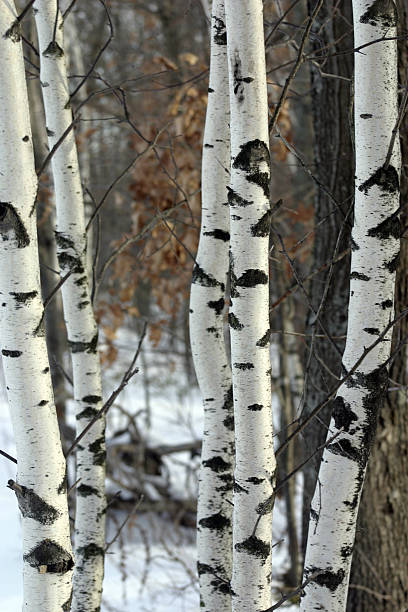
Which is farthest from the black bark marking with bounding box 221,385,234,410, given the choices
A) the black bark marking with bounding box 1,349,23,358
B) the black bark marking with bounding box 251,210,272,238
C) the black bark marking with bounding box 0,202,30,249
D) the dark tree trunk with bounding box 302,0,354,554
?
the dark tree trunk with bounding box 302,0,354,554

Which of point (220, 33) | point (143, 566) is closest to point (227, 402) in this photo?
point (220, 33)

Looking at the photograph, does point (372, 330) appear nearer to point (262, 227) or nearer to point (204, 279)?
point (262, 227)

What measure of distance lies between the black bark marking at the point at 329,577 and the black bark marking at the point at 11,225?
1.14 meters

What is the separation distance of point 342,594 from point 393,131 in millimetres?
1226

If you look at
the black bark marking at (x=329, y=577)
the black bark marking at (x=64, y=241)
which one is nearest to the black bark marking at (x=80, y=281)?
the black bark marking at (x=64, y=241)

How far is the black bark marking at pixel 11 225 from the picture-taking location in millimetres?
1639

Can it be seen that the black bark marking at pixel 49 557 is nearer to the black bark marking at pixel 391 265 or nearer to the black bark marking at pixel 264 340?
the black bark marking at pixel 264 340

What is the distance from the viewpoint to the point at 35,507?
5.56 feet

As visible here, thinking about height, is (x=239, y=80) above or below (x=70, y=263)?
above

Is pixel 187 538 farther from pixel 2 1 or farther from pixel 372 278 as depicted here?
pixel 2 1

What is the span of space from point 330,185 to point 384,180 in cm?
173

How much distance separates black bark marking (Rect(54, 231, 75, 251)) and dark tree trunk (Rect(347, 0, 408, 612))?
67.8 inches

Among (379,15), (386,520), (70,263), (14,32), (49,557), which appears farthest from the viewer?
(386,520)

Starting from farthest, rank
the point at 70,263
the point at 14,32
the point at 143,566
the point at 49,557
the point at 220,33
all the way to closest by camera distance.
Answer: the point at 143,566 < the point at 70,263 < the point at 220,33 < the point at 49,557 < the point at 14,32
